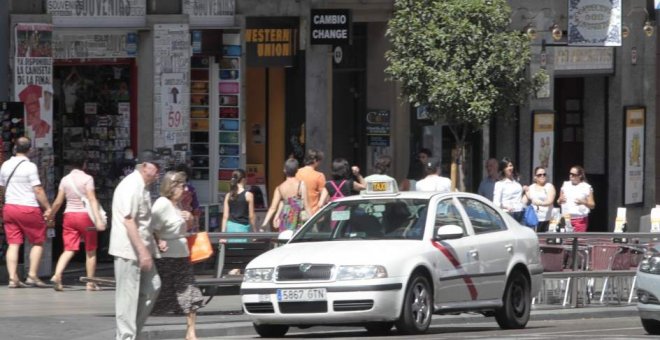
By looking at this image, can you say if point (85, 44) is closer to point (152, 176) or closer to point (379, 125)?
point (379, 125)

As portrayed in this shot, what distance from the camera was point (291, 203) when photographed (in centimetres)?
2172

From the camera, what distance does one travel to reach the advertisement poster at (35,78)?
23031 mm

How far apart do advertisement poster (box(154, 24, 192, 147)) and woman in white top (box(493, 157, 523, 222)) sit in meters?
4.81

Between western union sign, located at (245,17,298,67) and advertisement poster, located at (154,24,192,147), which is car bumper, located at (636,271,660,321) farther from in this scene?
western union sign, located at (245,17,298,67)

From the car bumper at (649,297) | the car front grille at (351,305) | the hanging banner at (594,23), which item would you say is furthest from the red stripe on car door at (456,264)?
the hanging banner at (594,23)

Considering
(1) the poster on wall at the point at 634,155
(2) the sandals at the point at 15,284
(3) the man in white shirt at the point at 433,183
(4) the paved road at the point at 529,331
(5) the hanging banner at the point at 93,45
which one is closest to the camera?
(4) the paved road at the point at 529,331

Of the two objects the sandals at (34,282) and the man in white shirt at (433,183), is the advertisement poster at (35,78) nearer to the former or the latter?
the sandals at (34,282)

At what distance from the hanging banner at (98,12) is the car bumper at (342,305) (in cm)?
891

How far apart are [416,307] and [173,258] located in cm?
266

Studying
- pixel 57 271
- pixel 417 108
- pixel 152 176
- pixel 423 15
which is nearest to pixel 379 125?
pixel 417 108

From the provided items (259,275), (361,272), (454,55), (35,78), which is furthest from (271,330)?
(454,55)

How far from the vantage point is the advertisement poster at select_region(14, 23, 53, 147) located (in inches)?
907

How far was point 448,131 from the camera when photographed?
30.6 metres

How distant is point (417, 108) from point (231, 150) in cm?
420
